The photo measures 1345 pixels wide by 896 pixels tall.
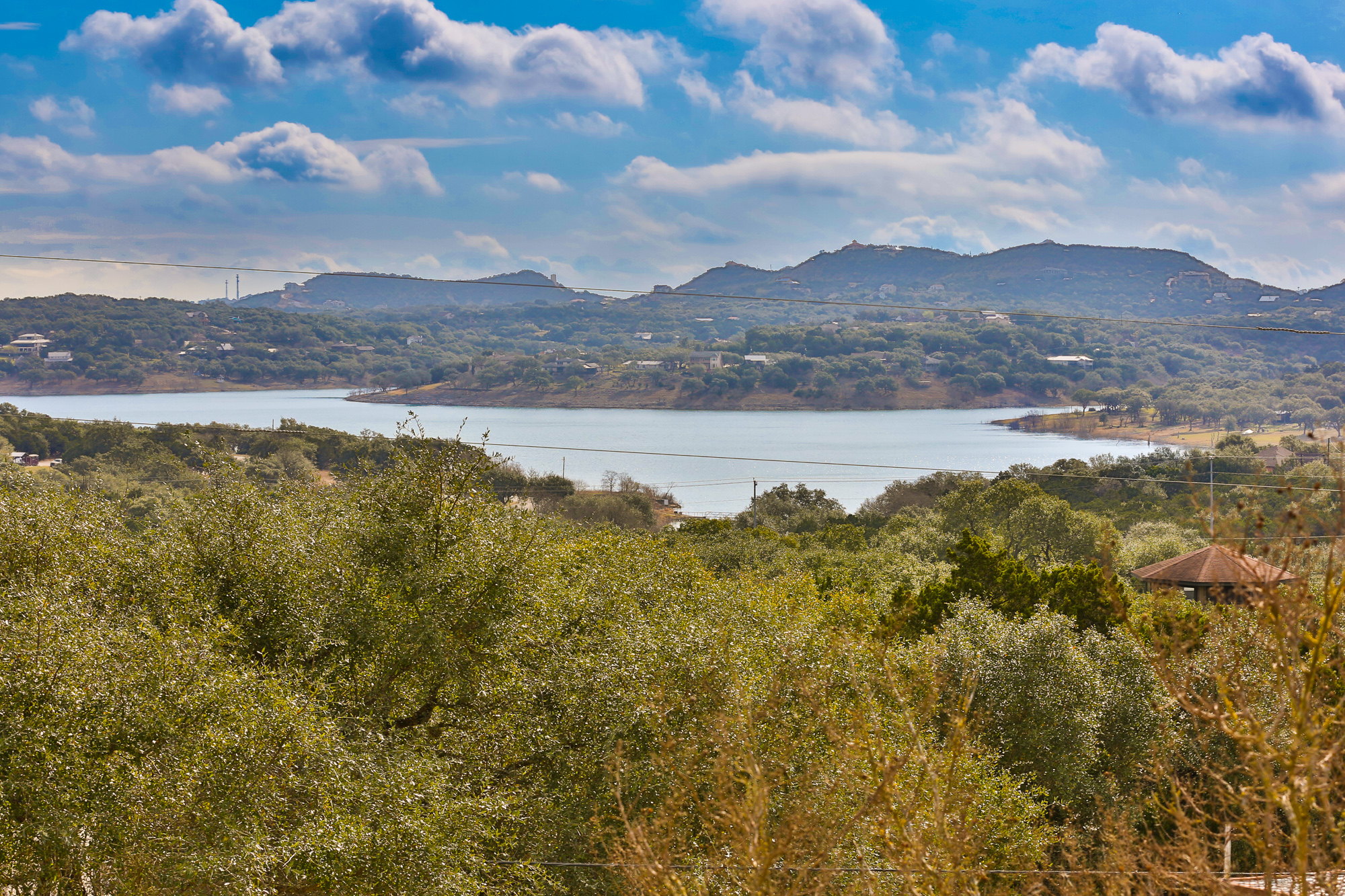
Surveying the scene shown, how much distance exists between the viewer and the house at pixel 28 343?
3098 inches

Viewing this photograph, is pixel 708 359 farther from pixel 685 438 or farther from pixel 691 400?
pixel 685 438

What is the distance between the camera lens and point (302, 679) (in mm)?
11742

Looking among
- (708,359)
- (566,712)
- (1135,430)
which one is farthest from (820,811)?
(708,359)

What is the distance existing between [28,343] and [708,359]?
264 feet

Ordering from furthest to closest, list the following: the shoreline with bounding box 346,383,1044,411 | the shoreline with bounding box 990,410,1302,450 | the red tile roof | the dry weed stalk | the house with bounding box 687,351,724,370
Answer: the house with bounding box 687,351,724,370 < the shoreline with bounding box 346,383,1044,411 < the shoreline with bounding box 990,410,1302,450 < the red tile roof < the dry weed stalk

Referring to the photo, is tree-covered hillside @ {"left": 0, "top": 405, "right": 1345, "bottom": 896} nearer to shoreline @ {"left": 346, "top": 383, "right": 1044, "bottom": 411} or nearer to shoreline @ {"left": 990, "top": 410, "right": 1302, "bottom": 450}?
shoreline @ {"left": 990, "top": 410, "right": 1302, "bottom": 450}

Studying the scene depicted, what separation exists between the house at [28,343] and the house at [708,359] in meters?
75.6

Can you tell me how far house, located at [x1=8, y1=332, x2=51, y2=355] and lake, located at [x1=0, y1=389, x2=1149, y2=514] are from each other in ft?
15.8

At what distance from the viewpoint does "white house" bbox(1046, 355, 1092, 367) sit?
125 metres

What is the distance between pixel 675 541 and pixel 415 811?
90.3 feet

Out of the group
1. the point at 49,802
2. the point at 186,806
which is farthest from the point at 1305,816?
the point at 49,802

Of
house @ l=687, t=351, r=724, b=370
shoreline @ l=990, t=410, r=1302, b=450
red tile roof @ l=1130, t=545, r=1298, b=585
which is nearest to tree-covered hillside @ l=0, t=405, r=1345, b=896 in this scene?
red tile roof @ l=1130, t=545, r=1298, b=585

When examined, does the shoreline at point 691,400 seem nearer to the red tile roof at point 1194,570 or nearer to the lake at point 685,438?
the lake at point 685,438

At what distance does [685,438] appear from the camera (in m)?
93.1
